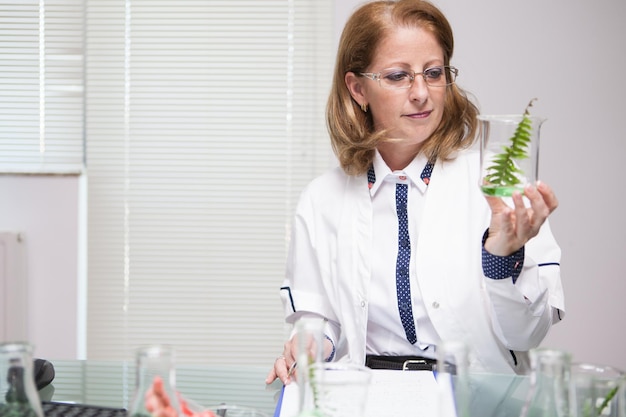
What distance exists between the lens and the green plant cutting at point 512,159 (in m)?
1.32

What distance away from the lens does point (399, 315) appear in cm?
197

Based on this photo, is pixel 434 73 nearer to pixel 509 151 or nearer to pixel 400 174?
pixel 400 174

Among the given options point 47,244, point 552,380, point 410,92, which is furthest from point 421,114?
point 47,244

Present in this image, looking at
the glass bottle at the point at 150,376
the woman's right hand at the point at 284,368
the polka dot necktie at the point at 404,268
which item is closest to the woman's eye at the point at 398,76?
the polka dot necktie at the point at 404,268

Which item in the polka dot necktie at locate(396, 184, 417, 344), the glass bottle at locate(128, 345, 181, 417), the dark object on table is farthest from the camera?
the polka dot necktie at locate(396, 184, 417, 344)

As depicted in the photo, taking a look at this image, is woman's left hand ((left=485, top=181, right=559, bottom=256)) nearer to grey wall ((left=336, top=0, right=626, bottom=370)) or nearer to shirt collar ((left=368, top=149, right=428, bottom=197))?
shirt collar ((left=368, top=149, right=428, bottom=197))

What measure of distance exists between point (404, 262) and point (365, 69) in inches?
20.1

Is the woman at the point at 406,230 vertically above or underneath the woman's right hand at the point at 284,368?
above

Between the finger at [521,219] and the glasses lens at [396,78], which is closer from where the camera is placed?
the finger at [521,219]

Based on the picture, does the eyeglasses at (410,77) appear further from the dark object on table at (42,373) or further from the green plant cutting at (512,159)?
the dark object on table at (42,373)

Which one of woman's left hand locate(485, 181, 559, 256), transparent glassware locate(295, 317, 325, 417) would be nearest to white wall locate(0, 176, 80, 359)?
woman's left hand locate(485, 181, 559, 256)

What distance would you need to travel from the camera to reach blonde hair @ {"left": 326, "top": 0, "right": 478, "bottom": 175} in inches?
81.4

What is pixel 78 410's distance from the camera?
1300 mm

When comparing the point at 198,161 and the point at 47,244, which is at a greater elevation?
the point at 198,161
